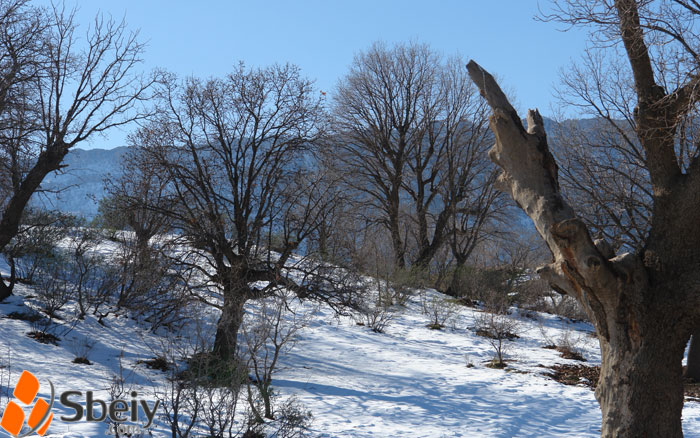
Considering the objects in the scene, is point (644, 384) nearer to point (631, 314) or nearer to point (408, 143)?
point (631, 314)

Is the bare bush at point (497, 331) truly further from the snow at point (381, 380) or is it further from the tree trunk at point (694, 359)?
the tree trunk at point (694, 359)

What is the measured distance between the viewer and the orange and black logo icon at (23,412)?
214 inches

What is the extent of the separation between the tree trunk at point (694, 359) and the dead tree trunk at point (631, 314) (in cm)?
734

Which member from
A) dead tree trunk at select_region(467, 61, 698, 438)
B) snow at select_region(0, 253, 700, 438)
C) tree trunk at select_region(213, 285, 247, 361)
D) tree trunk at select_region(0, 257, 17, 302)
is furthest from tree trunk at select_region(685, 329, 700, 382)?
tree trunk at select_region(0, 257, 17, 302)

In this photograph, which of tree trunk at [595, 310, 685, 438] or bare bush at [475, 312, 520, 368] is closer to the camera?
tree trunk at [595, 310, 685, 438]

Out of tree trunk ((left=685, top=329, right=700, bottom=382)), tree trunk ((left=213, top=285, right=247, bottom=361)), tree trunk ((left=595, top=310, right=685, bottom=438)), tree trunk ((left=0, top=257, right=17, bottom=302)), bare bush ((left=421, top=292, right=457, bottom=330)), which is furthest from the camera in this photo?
bare bush ((left=421, top=292, right=457, bottom=330))

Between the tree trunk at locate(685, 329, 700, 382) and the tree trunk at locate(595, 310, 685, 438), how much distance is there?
737cm

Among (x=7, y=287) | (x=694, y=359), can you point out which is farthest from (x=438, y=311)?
(x=7, y=287)

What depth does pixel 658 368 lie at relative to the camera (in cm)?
459

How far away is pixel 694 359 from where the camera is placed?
35.6 feet

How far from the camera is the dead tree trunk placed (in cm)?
457

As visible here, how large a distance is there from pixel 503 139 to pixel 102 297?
10.4 m

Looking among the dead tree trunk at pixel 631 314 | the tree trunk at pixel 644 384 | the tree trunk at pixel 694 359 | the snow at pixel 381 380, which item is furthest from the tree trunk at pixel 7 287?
the tree trunk at pixel 694 359

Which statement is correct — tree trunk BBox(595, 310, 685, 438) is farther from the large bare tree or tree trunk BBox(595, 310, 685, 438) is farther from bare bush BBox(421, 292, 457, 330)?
bare bush BBox(421, 292, 457, 330)
